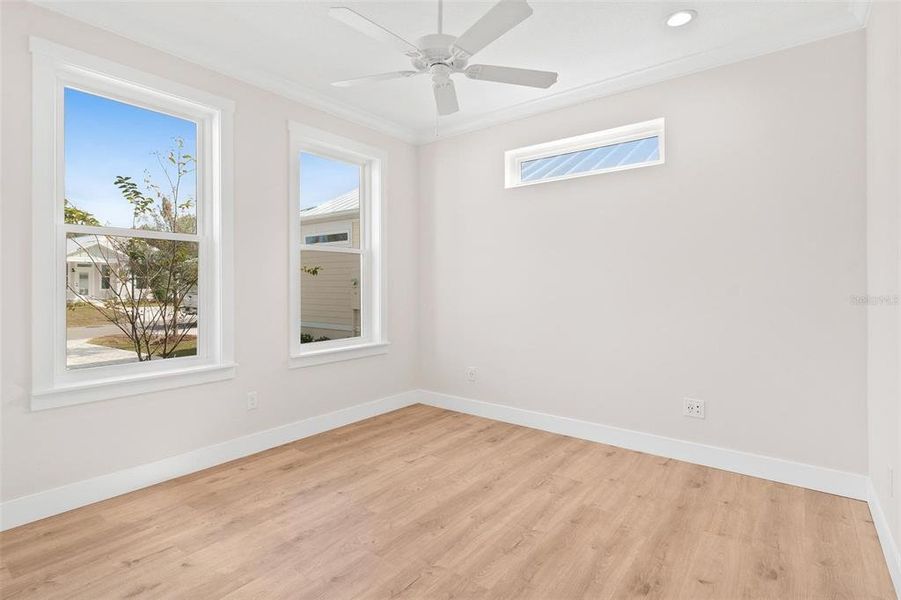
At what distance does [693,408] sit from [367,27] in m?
3.06

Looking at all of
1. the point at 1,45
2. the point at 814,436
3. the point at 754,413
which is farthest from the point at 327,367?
the point at 814,436

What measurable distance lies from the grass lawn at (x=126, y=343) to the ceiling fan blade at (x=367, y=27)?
229 centimetres

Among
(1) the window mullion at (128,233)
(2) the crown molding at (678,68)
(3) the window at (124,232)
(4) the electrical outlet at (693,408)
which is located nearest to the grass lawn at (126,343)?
(3) the window at (124,232)

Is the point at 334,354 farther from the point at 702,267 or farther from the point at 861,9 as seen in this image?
the point at 861,9

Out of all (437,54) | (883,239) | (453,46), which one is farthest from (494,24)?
(883,239)

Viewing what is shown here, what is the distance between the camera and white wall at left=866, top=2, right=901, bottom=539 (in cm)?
190

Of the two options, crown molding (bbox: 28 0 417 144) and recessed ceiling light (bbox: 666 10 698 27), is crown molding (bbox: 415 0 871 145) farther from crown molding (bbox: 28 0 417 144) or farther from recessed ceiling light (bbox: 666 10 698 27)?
crown molding (bbox: 28 0 417 144)

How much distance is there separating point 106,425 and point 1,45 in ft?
6.70

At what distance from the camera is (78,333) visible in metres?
2.65

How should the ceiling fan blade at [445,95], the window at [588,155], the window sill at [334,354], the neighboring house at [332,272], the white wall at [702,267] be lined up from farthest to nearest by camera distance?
the neighboring house at [332,272] → the window sill at [334,354] → the window at [588,155] → the white wall at [702,267] → the ceiling fan blade at [445,95]

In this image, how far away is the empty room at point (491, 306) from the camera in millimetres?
2096

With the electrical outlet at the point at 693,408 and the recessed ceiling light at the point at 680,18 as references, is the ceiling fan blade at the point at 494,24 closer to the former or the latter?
the recessed ceiling light at the point at 680,18

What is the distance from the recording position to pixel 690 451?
126 inches

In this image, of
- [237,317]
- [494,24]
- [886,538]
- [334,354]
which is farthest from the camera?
[334,354]
